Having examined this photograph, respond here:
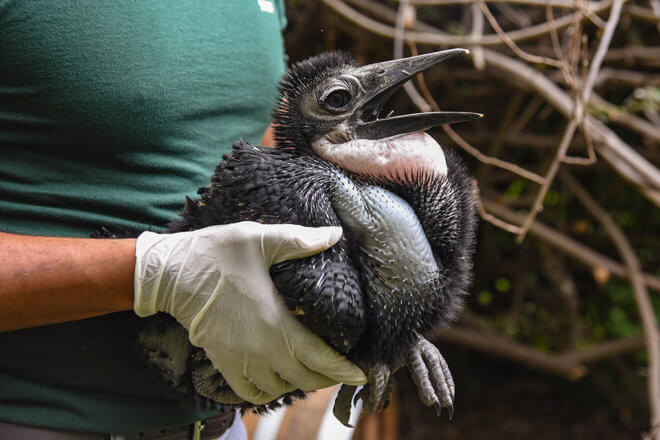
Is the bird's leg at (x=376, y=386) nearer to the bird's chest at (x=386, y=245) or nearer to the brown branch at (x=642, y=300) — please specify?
the bird's chest at (x=386, y=245)

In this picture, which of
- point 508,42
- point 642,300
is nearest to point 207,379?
point 508,42

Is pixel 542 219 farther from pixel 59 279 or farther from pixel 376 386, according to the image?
pixel 59 279

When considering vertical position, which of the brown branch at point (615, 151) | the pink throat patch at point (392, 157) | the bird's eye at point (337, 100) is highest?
the bird's eye at point (337, 100)

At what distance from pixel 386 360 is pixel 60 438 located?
0.56 m

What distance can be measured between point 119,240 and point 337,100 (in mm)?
408

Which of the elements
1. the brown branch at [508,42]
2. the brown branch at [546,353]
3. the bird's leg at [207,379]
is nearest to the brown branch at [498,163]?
the brown branch at [508,42]

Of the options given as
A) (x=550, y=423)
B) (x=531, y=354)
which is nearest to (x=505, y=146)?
(x=531, y=354)

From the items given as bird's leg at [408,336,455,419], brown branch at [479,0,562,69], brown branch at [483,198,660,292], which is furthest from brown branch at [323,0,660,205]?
bird's leg at [408,336,455,419]

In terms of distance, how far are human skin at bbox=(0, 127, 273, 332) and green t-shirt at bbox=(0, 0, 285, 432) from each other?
104 millimetres

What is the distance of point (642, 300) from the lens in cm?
259

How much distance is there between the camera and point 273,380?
3.02 feet

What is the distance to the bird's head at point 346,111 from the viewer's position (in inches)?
35.4

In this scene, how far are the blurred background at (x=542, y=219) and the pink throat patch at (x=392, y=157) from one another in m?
1.27

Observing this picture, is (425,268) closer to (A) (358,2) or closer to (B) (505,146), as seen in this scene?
(A) (358,2)
